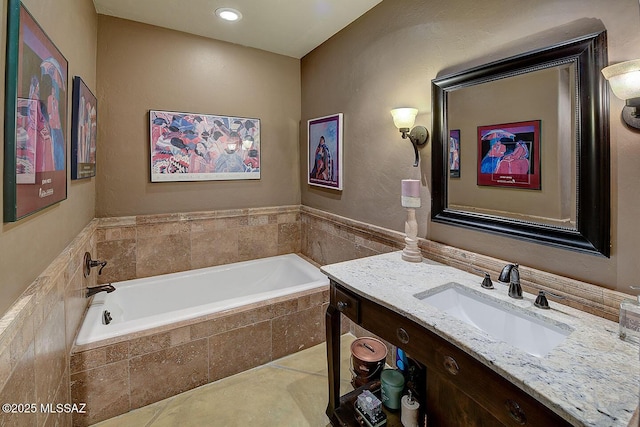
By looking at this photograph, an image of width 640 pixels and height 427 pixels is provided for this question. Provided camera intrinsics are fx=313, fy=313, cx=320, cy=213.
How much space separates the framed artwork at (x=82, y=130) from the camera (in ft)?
5.74

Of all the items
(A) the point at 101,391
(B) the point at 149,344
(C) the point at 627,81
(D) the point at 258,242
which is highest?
(C) the point at 627,81

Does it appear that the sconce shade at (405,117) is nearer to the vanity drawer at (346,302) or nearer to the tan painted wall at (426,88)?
the tan painted wall at (426,88)

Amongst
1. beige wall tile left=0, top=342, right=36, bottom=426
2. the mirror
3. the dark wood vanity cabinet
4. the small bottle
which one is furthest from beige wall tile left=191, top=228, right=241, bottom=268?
the small bottle

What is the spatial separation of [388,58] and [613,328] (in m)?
1.90

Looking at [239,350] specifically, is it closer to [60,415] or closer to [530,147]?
[60,415]

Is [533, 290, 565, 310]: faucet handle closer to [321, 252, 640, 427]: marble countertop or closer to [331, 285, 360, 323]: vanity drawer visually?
[321, 252, 640, 427]: marble countertop

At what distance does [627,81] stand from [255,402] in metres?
2.28

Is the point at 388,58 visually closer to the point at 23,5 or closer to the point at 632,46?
the point at 632,46

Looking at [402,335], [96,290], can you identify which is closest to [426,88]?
[402,335]

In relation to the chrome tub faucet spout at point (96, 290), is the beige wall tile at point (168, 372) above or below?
below

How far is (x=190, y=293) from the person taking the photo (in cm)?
275

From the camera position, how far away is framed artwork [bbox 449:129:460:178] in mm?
1710

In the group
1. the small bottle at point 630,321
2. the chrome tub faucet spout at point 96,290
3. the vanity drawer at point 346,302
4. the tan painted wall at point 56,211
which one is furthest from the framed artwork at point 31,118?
the small bottle at point 630,321

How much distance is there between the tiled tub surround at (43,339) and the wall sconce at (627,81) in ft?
6.48
